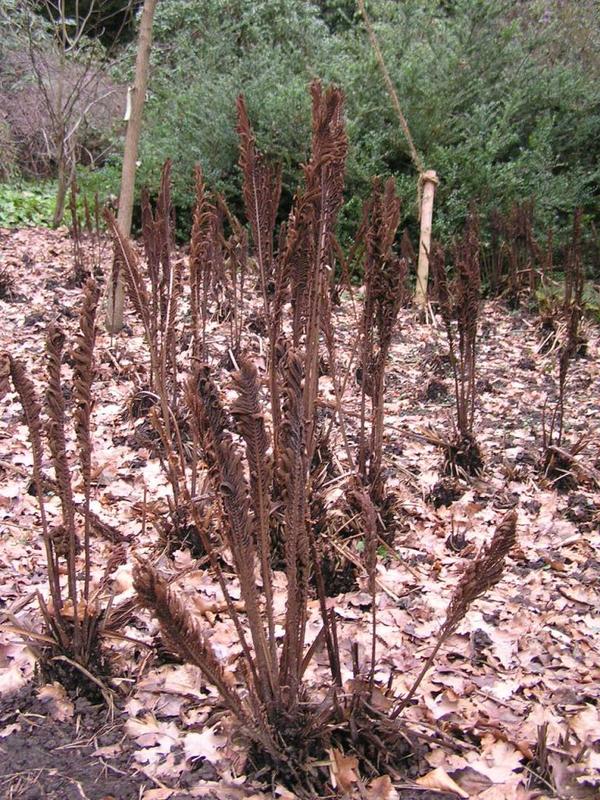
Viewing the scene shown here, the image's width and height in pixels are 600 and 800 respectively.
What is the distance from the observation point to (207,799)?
5.61 feet

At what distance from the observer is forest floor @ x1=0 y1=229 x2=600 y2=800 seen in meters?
1.83

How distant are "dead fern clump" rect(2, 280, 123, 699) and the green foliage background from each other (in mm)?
6933

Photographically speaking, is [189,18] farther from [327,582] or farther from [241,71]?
[327,582]

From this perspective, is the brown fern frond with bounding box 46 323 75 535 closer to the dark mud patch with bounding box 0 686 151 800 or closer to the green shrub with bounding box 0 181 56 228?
the dark mud patch with bounding box 0 686 151 800

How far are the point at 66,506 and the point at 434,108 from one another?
8.10 meters

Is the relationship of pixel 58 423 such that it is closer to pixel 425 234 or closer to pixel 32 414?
pixel 32 414

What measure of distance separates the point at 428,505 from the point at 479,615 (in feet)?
2.96

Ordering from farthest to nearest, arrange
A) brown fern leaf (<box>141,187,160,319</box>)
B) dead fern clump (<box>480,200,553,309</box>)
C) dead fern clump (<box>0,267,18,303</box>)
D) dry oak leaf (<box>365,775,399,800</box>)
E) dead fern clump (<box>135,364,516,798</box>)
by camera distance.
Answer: dead fern clump (<box>480,200,553,309</box>), dead fern clump (<box>0,267,18,303</box>), brown fern leaf (<box>141,187,160,319</box>), dry oak leaf (<box>365,775,399,800</box>), dead fern clump (<box>135,364,516,798</box>)

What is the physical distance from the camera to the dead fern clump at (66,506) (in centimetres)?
184

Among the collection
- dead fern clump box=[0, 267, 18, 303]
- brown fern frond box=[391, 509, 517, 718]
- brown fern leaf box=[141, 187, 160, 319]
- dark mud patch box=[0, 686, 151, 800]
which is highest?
brown fern leaf box=[141, 187, 160, 319]

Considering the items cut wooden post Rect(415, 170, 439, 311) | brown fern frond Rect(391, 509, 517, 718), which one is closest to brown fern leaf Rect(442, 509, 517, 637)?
brown fern frond Rect(391, 509, 517, 718)

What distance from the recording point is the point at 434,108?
28.3ft

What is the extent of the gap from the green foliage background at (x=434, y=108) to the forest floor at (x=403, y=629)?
455cm

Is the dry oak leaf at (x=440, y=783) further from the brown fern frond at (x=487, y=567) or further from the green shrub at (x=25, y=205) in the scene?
the green shrub at (x=25, y=205)
